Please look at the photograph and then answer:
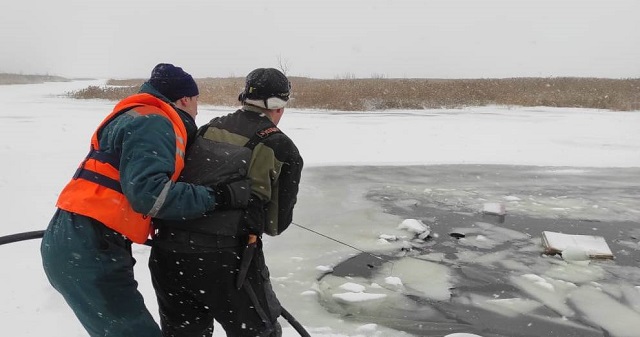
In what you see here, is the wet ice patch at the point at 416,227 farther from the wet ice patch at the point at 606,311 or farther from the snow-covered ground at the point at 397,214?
the wet ice patch at the point at 606,311

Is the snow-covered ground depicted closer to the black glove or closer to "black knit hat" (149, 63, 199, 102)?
the black glove

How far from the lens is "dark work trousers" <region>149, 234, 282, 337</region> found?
1.90 metres

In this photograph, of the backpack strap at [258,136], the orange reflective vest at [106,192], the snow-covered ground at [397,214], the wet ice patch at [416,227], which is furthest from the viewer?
the wet ice patch at [416,227]

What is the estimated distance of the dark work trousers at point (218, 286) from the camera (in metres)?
1.90

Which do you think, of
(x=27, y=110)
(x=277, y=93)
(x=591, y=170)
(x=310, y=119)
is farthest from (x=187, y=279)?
(x=27, y=110)

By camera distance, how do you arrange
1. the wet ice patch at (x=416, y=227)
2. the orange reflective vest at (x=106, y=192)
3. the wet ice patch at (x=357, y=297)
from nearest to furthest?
1. the orange reflective vest at (x=106, y=192)
2. the wet ice patch at (x=357, y=297)
3. the wet ice patch at (x=416, y=227)

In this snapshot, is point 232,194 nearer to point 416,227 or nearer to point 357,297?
point 357,297

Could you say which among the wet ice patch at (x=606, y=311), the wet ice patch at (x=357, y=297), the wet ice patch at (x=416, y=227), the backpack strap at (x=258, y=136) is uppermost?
the backpack strap at (x=258, y=136)

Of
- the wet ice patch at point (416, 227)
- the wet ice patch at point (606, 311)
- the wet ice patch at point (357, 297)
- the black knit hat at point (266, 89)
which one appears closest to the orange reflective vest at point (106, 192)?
the black knit hat at point (266, 89)

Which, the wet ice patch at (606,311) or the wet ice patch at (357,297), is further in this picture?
the wet ice patch at (357,297)

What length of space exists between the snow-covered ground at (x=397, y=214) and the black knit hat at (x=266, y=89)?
68.0 inches

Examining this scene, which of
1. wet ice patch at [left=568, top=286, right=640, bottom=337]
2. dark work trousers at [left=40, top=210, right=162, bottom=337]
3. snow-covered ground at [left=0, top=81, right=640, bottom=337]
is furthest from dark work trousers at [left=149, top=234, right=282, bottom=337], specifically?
wet ice patch at [left=568, top=286, right=640, bottom=337]

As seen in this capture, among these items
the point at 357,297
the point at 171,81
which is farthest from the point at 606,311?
the point at 171,81

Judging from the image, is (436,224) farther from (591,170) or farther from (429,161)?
(591,170)
